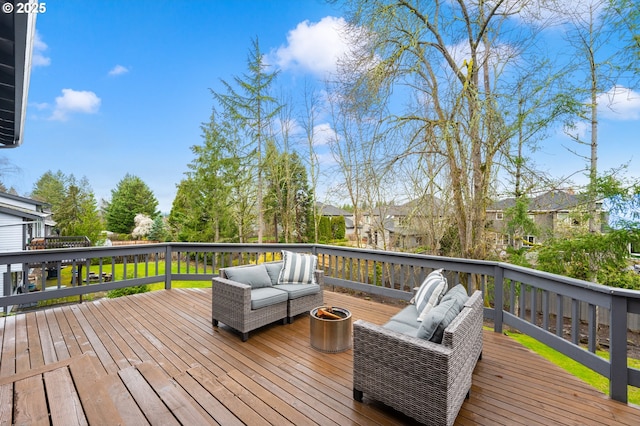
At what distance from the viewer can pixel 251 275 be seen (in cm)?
367

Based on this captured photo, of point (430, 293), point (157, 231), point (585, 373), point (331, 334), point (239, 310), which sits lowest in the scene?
point (585, 373)

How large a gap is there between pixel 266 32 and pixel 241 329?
31.4ft

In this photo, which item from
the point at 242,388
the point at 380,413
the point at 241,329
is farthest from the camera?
the point at 241,329

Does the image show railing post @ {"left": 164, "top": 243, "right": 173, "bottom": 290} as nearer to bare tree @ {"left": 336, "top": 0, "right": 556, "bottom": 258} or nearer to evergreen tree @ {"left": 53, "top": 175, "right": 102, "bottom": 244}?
bare tree @ {"left": 336, "top": 0, "right": 556, "bottom": 258}

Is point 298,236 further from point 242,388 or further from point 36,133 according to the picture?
point 36,133

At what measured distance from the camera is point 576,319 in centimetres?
251

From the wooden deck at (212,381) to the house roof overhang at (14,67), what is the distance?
7.36ft

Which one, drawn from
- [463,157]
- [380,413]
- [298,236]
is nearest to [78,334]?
[380,413]

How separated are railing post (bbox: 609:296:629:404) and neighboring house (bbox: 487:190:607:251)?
3.76 metres

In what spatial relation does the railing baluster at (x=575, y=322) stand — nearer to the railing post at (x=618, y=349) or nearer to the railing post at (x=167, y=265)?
the railing post at (x=618, y=349)

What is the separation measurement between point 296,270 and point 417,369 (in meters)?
2.34

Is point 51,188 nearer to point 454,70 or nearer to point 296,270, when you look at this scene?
point 296,270

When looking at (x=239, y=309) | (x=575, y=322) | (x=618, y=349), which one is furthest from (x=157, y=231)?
(x=618, y=349)

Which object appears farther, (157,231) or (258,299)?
(157,231)
